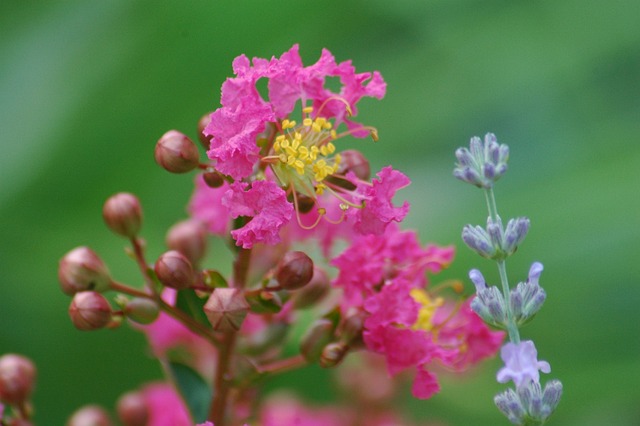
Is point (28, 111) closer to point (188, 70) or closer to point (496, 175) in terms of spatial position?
point (188, 70)

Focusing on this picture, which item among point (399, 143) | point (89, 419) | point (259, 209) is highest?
point (399, 143)

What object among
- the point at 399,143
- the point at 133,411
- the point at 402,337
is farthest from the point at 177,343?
the point at 399,143

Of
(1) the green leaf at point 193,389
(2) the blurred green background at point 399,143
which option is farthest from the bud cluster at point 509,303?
(2) the blurred green background at point 399,143

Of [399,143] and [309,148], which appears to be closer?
[309,148]

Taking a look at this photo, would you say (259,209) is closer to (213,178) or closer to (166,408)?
(213,178)

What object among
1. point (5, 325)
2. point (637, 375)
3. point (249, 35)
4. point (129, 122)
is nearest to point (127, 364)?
point (5, 325)

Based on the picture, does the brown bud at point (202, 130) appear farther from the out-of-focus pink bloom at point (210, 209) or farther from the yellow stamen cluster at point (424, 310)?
the yellow stamen cluster at point (424, 310)
